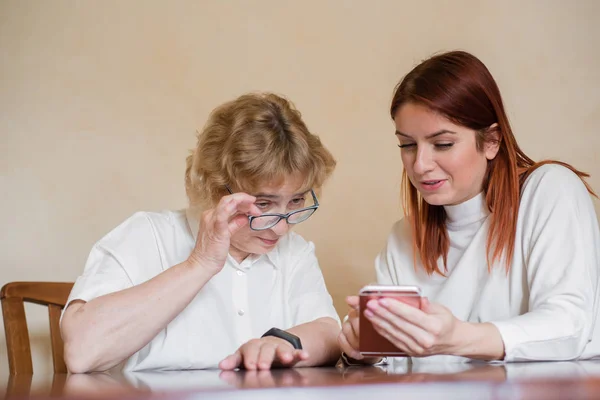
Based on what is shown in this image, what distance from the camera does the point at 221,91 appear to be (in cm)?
305

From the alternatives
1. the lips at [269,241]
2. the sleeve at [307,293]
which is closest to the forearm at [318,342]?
the sleeve at [307,293]

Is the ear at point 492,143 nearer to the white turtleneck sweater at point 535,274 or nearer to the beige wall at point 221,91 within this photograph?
the white turtleneck sweater at point 535,274

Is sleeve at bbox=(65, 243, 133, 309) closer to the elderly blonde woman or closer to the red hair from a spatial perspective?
the elderly blonde woman

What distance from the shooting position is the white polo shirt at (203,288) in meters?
1.77

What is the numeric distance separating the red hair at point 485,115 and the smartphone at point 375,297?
569 millimetres

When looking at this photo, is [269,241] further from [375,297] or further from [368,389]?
[368,389]

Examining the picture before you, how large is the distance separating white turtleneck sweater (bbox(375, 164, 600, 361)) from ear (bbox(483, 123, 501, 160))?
11cm

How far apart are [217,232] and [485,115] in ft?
2.36

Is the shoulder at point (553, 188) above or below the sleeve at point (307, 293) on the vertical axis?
above

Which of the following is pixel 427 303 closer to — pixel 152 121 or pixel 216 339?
pixel 216 339

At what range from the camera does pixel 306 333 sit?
5.69 ft

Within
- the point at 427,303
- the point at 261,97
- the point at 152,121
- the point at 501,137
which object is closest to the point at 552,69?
the point at 501,137

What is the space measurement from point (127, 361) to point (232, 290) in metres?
0.33

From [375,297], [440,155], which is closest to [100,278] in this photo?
[375,297]
